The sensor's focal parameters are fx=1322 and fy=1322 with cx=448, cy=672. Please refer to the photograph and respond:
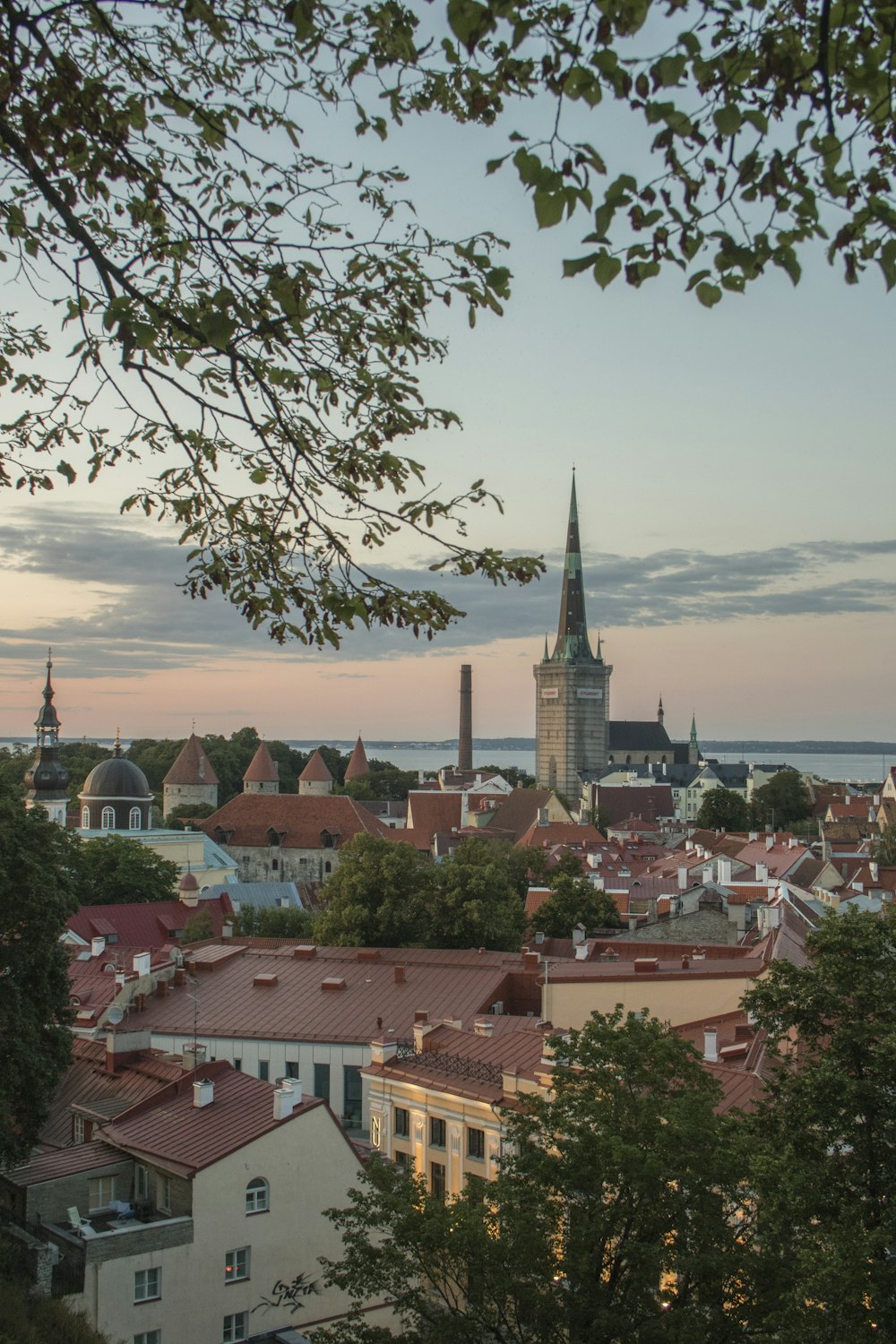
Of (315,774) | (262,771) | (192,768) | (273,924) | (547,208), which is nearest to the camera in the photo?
(547,208)

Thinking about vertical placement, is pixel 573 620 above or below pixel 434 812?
above

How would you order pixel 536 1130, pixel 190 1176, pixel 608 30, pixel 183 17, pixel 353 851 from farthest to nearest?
pixel 353 851 → pixel 190 1176 → pixel 536 1130 → pixel 183 17 → pixel 608 30

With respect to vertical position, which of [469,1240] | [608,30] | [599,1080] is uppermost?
[608,30]

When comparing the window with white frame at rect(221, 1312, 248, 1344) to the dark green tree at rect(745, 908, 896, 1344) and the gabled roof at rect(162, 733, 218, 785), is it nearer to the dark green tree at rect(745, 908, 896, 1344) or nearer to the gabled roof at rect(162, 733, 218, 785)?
the dark green tree at rect(745, 908, 896, 1344)

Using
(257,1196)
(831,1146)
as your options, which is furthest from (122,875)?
(831,1146)

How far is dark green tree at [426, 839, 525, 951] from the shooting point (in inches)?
1698

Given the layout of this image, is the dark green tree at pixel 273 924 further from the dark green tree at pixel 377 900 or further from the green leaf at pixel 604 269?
the green leaf at pixel 604 269

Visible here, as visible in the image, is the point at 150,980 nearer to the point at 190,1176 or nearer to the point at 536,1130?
the point at 190,1176

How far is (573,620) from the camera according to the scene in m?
→ 162

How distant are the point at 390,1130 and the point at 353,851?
21.2 metres

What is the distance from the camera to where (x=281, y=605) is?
22.8 feet

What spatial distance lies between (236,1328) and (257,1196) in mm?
1698

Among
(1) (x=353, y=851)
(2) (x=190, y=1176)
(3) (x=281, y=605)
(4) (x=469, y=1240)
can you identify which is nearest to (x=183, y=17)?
(3) (x=281, y=605)

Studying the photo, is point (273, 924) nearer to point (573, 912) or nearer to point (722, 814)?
point (573, 912)
